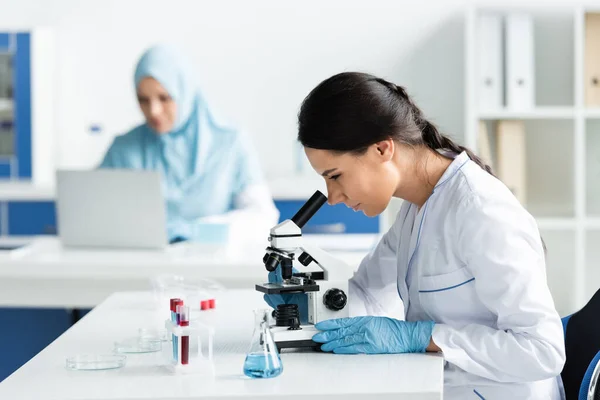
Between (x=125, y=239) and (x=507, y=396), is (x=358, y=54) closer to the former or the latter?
(x=125, y=239)

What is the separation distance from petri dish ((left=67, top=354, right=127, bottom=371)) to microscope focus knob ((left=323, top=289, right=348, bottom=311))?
373 millimetres

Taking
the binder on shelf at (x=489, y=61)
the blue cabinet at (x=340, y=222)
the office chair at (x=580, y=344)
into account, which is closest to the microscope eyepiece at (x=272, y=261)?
the office chair at (x=580, y=344)

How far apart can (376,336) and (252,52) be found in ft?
11.3

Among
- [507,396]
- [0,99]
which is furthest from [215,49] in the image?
[507,396]

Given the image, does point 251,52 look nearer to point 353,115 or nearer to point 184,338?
point 353,115

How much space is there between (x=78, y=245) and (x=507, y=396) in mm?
1752

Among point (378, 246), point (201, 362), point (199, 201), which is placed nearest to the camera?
point (201, 362)

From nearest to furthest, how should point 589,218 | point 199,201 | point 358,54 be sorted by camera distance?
point 199,201 → point 589,218 → point 358,54

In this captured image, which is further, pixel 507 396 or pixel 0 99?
pixel 0 99

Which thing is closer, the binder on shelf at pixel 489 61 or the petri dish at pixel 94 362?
the petri dish at pixel 94 362

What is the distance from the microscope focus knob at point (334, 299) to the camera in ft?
5.25

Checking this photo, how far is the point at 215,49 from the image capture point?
4.80 m

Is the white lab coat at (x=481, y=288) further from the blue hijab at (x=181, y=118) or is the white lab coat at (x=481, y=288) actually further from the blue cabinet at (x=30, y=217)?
the blue cabinet at (x=30, y=217)

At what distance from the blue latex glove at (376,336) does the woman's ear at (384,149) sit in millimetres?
302
